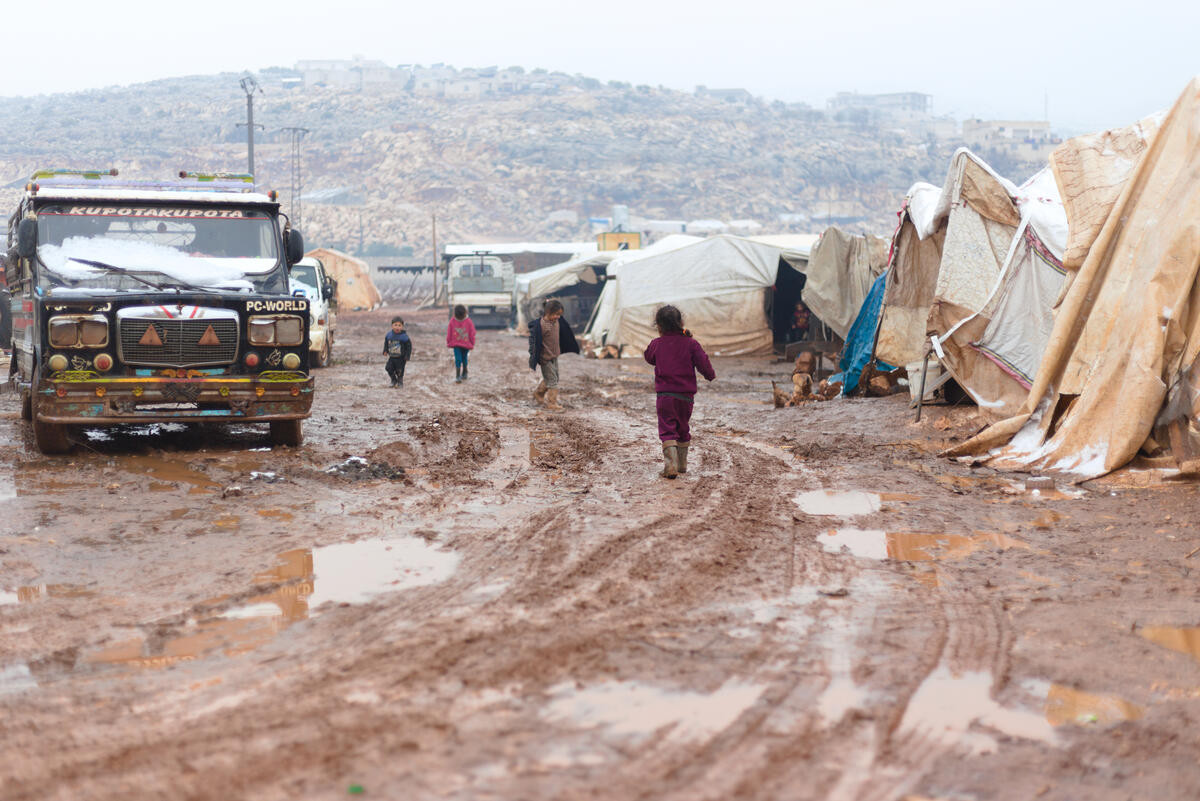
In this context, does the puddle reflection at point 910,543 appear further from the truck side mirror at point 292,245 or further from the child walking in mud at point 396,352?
the child walking in mud at point 396,352

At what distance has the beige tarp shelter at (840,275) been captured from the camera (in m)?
20.7

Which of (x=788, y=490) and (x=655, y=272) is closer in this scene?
(x=788, y=490)

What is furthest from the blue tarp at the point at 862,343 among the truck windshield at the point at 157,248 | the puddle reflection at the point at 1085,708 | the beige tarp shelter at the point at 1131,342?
the puddle reflection at the point at 1085,708

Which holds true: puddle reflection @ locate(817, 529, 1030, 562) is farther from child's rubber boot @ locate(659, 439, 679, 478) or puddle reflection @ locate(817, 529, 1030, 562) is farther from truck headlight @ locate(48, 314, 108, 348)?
truck headlight @ locate(48, 314, 108, 348)

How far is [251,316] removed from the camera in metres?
9.42

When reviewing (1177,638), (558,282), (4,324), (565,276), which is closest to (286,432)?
(1177,638)

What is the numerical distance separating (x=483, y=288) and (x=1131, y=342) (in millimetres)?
31946

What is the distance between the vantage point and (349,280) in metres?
48.0

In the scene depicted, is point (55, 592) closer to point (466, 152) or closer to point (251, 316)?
point (251, 316)

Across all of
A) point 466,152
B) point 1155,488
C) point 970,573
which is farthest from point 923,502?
point 466,152

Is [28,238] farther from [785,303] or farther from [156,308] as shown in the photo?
[785,303]

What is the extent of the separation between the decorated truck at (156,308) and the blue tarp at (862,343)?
24.1ft

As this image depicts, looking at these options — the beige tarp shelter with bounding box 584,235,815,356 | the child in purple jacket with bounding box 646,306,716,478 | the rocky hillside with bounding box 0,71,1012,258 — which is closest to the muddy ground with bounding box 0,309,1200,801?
the child in purple jacket with bounding box 646,306,716,478

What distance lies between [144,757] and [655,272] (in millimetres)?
22947
